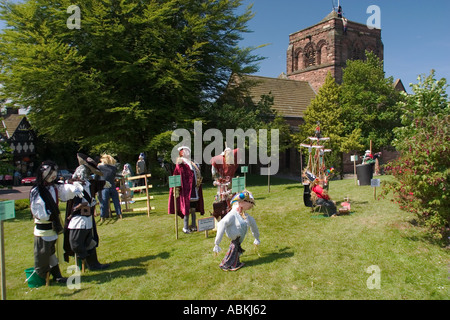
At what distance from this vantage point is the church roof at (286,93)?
30.9 meters

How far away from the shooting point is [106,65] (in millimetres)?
18672

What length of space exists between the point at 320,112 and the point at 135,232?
17982 millimetres

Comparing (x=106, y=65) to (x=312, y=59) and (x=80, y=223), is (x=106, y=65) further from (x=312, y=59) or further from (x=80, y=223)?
(x=312, y=59)

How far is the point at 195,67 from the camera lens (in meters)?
20.4

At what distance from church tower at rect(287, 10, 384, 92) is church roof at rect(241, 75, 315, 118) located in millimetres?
2381

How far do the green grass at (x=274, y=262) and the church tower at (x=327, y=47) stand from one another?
29.2 meters

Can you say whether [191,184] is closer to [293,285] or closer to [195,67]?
[293,285]

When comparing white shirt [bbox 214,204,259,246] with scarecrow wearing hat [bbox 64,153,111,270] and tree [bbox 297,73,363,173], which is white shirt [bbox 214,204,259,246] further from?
tree [bbox 297,73,363,173]

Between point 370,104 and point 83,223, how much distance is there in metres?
25.4

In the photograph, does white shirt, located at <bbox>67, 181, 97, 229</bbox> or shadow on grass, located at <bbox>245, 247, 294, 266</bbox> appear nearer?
white shirt, located at <bbox>67, 181, 97, 229</bbox>

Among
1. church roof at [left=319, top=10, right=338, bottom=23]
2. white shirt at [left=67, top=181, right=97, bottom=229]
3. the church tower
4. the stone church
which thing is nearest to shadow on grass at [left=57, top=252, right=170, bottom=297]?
white shirt at [left=67, top=181, right=97, bottom=229]

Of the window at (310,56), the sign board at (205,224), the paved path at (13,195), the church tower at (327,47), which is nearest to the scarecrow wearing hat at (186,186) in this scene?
the sign board at (205,224)

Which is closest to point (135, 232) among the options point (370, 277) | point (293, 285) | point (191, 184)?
point (191, 184)

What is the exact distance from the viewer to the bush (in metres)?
7.22
